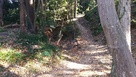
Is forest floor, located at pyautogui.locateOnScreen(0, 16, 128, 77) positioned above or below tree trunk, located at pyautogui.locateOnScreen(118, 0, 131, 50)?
below

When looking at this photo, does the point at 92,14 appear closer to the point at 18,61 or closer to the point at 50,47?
the point at 50,47

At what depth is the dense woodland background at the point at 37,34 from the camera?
9.72 metres

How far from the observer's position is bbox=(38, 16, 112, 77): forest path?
9734 mm

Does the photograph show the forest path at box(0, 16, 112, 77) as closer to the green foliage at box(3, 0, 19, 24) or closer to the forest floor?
the forest floor

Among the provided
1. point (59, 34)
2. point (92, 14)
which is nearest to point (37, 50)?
point (59, 34)

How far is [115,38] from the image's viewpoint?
695 cm

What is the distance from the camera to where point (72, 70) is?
10.2m

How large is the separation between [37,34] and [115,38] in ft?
21.6

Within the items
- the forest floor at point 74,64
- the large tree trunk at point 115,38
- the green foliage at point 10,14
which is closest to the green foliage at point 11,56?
the forest floor at point 74,64

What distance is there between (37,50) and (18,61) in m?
1.39

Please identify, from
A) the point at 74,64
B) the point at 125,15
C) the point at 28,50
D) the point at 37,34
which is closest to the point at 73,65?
the point at 74,64

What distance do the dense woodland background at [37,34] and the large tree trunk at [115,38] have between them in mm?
3525

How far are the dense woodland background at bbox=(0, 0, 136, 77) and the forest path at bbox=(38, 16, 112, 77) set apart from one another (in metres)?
0.37

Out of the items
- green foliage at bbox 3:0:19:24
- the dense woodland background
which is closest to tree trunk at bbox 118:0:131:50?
the dense woodland background
